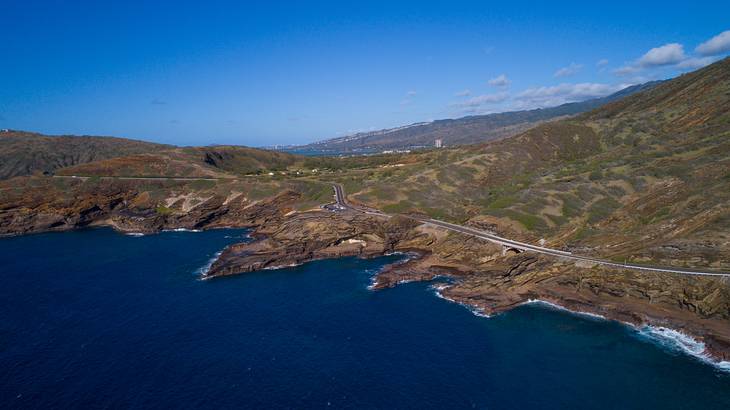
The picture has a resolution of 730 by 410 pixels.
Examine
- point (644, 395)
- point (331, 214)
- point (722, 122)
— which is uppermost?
point (722, 122)

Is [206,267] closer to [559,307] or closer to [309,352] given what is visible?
[309,352]

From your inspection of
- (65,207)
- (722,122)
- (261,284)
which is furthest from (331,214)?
(722,122)

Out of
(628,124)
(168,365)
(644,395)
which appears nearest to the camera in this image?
(644,395)

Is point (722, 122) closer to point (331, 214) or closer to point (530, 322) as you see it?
point (530, 322)

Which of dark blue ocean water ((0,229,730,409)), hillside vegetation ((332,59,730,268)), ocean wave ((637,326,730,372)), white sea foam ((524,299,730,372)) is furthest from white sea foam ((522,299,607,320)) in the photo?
hillside vegetation ((332,59,730,268))

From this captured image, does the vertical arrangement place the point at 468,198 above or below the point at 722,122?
below

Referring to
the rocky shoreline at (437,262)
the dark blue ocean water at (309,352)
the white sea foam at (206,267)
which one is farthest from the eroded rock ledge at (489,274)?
the dark blue ocean water at (309,352)

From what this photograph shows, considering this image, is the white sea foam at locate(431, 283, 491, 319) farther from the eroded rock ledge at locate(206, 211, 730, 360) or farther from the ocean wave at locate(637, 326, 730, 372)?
the ocean wave at locate(637, 326, 730, 372)
